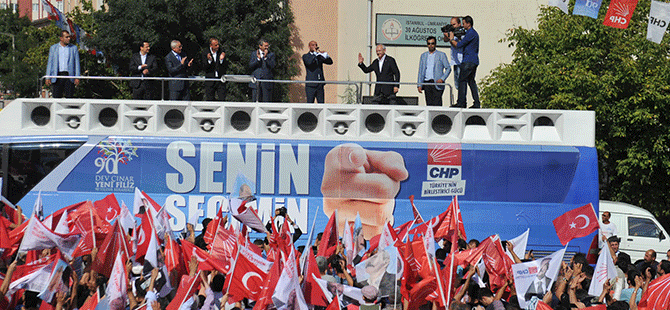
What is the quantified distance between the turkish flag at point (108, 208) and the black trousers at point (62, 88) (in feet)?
8.00

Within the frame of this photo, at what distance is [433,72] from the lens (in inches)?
518

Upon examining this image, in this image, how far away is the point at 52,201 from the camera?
11695 mm

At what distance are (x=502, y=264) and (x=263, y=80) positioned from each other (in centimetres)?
517

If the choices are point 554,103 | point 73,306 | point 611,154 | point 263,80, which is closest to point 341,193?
point 263,80

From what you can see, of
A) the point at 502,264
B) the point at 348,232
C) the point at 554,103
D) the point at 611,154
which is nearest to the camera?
the point at 502,264

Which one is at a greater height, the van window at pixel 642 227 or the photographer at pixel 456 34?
the photographer at pixel 456 34

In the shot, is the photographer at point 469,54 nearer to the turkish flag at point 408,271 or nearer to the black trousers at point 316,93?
the black trousers at point 316,93

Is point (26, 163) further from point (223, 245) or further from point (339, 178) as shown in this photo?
point (339, 178)

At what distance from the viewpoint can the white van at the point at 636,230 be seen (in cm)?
1655

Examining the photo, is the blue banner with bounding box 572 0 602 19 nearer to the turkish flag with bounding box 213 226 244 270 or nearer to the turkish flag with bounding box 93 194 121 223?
the turkish flag with bounding box 213 226 244 270

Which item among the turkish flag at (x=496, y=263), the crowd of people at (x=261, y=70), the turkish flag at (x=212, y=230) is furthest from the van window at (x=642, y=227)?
the turkish flag at (x=212, y=230)

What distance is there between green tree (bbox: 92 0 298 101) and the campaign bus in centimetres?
1428

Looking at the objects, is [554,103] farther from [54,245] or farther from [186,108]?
[54,245]

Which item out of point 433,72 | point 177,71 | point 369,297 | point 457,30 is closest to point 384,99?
point 433,72
